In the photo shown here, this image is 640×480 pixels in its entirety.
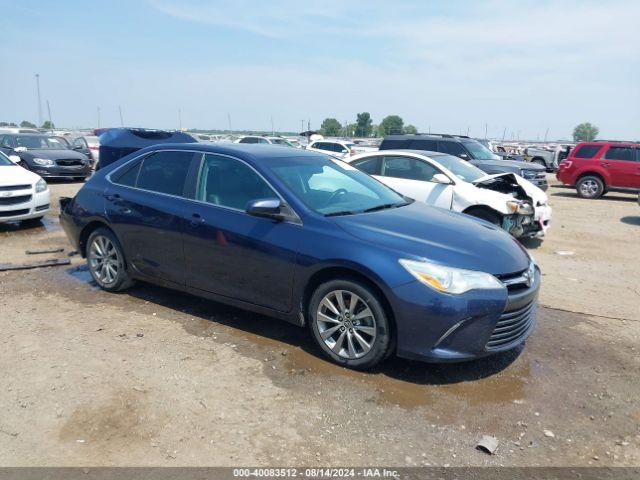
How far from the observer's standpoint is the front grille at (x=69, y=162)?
1584cm

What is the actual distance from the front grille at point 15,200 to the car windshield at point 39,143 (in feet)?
30.7

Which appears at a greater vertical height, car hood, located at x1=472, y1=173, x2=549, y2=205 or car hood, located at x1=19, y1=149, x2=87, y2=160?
car hood, located at x1=472, y1=173, x2=549, y2=205

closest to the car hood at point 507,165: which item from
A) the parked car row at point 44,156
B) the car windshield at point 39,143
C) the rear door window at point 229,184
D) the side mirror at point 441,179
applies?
the side mirror at point 441,179

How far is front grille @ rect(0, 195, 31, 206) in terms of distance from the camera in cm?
838

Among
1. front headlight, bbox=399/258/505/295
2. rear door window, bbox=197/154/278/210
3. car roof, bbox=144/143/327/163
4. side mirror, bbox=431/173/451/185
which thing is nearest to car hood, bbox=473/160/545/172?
side mirror, bbox=431/173/451/185

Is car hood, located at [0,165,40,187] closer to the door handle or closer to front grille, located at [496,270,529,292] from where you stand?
the door handle

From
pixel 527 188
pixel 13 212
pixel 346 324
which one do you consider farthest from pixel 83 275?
pixel 527 188

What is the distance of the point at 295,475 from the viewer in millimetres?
2756

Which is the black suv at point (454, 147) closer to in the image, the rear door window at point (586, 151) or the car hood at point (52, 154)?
the rear door window at point (586, 151)

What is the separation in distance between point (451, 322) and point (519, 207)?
503 centimetres

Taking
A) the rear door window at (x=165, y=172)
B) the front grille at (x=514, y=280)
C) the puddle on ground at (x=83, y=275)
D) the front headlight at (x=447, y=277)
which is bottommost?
the puddle on ground at (x=83, y=275)

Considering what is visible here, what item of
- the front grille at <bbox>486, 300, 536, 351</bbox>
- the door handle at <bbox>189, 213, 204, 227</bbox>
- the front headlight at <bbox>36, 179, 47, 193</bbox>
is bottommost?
the front grille at <bbox>486, 300, 536, 351</bbox>

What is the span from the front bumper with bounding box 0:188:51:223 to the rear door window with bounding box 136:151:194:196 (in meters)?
4.52

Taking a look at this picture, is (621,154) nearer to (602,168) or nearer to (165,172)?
(602,168)
